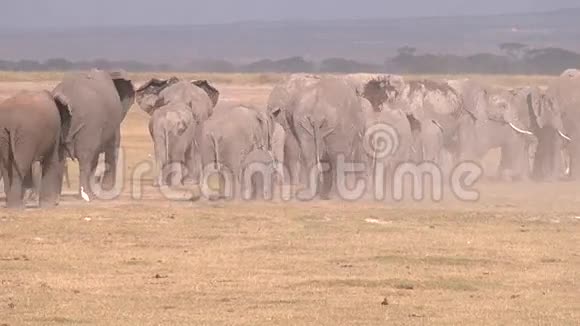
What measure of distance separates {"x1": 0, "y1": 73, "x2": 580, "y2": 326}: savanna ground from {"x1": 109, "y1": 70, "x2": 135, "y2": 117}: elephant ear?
119 inches

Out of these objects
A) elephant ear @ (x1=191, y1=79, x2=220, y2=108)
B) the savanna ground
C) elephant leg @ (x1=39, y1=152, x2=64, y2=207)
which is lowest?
the savanna ground

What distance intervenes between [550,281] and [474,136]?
65.0ft

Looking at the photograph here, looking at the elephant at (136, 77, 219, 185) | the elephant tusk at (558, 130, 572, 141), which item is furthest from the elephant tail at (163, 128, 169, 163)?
the elephant tusk at (558, 130, 572, 141)

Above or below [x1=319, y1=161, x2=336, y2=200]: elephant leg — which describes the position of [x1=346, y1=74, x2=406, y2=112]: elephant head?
above

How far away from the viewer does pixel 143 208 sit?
2498 cm

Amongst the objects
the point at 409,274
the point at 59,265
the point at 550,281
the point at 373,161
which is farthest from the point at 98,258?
the point at 373,161

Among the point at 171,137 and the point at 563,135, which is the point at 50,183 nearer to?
the point at 171,137

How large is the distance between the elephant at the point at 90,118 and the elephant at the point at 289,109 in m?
2.84

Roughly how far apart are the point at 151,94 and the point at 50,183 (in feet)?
29.6

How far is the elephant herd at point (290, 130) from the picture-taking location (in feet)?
82.6

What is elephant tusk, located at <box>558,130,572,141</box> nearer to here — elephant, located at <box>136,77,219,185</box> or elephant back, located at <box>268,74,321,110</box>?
elephant, located at <box>136,77,219,185</box>

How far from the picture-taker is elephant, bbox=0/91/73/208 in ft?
78.1

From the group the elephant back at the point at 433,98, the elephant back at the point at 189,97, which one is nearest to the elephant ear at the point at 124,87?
the elephant back at the point at 189,97

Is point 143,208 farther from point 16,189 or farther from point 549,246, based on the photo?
point 549,246
